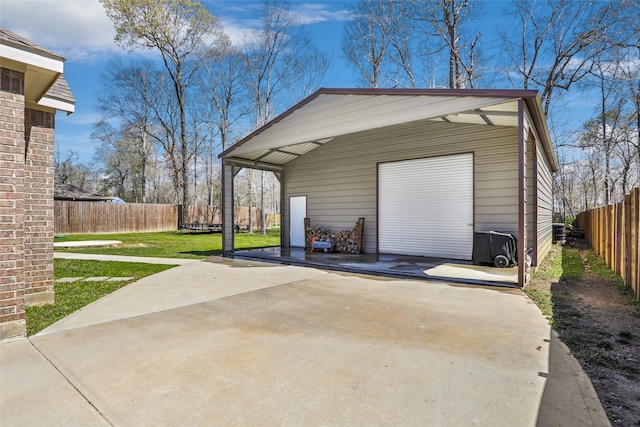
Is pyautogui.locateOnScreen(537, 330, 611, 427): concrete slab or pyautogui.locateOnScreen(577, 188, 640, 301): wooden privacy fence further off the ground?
pyautogui.locateOnScreen(577, 188, 640, 301): wooden privacy fence

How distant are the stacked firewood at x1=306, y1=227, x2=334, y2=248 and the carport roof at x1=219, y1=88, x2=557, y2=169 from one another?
345 centimetres

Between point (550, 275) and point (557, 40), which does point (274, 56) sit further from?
point (550, 275)

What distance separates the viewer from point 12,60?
3.15 m

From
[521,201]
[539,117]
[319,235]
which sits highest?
[539,117]

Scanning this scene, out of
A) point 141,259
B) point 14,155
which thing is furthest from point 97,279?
point 14,155

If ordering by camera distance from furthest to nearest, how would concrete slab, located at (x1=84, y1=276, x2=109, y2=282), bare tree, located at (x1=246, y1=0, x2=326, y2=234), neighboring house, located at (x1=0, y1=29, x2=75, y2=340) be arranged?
bare tree, located at (x1=246, y1=0, x2=326, y2=234)
concrete slab, located at (x1=84, y1=276, x2=109, y2=282)
neighboring house, located at (x1=0, y1=29, x2=75, y2=340)

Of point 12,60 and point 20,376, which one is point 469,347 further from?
point 12,60

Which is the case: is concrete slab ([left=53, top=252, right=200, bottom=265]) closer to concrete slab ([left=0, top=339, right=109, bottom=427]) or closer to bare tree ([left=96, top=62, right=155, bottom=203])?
concrete slab ([left=0, top=339, right=109, bottom=427])

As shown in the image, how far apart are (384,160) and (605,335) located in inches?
287

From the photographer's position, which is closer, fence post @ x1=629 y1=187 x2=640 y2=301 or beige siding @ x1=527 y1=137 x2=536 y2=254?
fence post @ x1=629 y1=187 x2=640 y2=301

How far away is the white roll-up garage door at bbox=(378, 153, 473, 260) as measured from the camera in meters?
8.59

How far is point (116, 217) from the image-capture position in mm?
20031

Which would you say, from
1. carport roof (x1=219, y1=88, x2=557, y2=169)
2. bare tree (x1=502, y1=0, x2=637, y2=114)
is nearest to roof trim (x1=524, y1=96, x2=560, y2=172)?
carport roof (x1=219, y1=88, x2=557, y2=169)

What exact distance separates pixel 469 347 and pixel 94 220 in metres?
21.5
